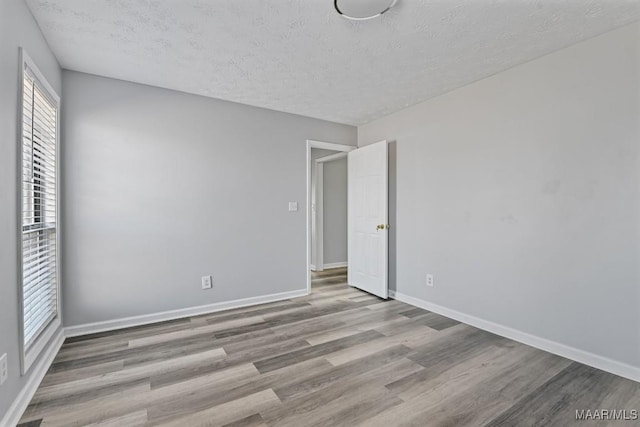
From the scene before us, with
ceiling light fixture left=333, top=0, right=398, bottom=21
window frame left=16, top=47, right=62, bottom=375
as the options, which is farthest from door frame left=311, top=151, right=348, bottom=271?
window frame left=16, top=47, right=62, bottom=375

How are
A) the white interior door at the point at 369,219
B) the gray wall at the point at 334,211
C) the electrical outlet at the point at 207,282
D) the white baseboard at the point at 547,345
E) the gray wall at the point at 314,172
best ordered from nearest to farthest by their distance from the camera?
the white baseboard at the point at 547,345 → the electrical outlet at the point at 207,282 → the white interior door at the point at 369,219 → the gray wall at the point at 314,172 → the gray wall at the point at 334,211

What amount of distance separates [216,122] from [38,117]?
60.1 inches

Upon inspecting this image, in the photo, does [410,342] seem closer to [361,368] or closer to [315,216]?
[361,368]

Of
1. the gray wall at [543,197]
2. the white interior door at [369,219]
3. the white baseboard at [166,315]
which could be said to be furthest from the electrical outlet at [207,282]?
the gray wall at [543,197]

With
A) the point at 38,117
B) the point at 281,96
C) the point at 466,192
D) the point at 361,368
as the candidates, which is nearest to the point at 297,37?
the point at 281,96

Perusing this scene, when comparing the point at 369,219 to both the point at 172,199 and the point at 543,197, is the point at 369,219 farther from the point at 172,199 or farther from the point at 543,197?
the point at 172,199

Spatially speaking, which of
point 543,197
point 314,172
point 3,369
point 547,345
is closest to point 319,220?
point 314,172

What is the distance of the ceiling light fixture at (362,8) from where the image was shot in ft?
5.77

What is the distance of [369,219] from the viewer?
3996 mm

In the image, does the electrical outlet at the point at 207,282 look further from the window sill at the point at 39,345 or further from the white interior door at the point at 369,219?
the white interior door at the point at 369,219

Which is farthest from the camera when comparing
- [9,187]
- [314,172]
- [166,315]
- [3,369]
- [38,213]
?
[314,172]

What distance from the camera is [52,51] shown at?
2.34 metres

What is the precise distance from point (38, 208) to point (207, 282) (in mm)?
1598

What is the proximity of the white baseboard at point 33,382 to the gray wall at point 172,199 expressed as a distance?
0.38 meters
